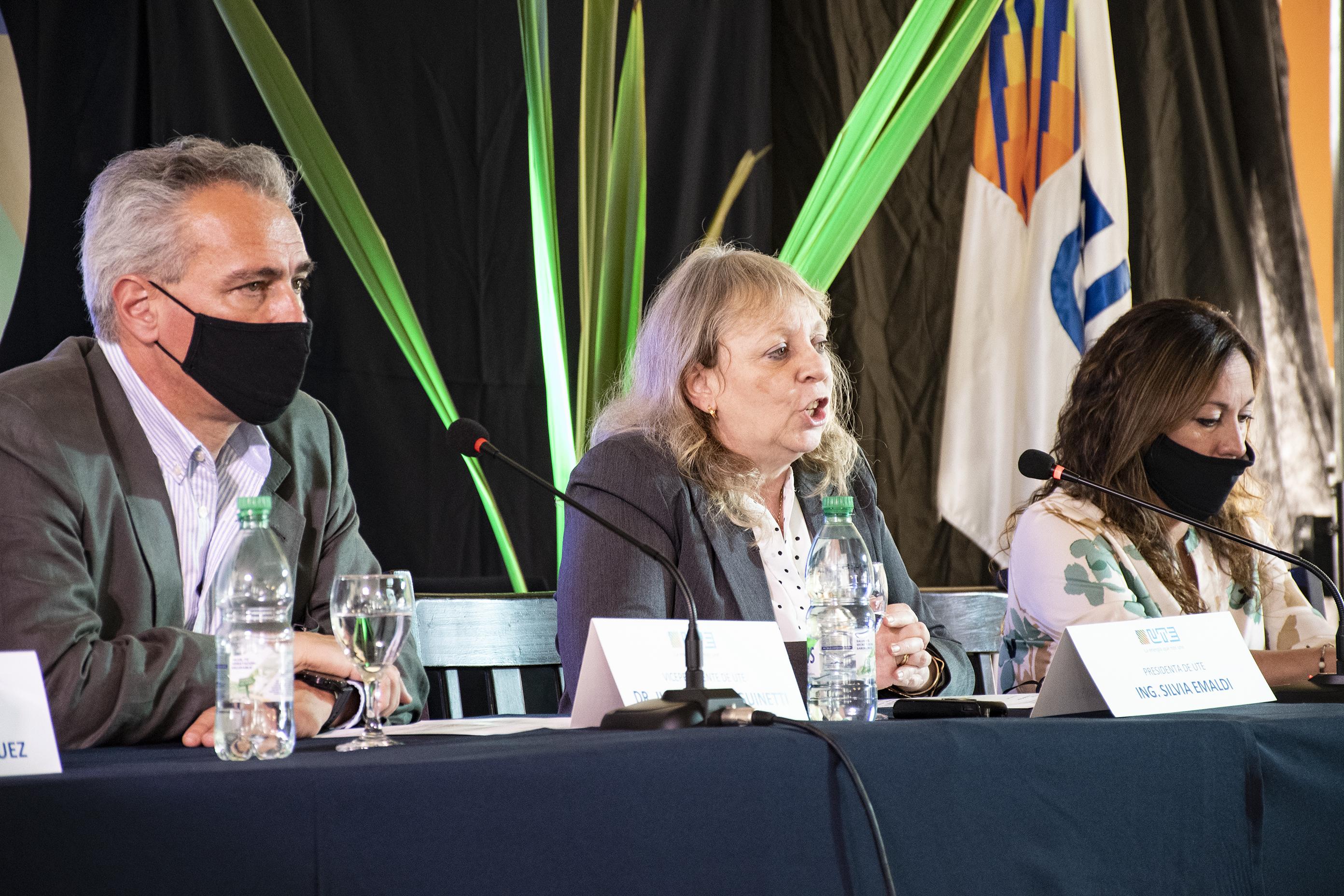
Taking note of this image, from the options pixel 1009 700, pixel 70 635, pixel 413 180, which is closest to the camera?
pixel 70 635

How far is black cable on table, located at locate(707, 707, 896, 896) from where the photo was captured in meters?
0.95

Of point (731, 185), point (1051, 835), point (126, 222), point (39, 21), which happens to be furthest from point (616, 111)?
point (1051, 835)

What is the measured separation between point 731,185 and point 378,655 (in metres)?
2.24

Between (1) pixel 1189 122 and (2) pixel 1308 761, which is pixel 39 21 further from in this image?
(1) pixel 1189 122

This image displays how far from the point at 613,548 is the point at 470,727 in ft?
1.81

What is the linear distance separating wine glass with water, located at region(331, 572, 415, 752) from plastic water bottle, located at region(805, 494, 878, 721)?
1.42 ft

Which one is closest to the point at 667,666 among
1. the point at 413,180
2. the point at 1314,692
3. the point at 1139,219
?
the point at 1314,692

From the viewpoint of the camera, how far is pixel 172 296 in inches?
68.2

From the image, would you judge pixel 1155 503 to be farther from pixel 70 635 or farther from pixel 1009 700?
pixel 70 635

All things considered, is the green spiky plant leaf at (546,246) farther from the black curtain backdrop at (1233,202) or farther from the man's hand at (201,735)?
the black curtain backdrop at (1233,202)

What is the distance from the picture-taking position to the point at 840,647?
1.42 meters

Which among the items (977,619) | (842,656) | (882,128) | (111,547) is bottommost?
(977,619)

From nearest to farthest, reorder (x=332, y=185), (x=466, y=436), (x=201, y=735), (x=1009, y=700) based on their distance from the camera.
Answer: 1. (x=201, y=735)
2. (x=466, y=436)
3. (x=1009, y=700)
4. (x=332, y=185)

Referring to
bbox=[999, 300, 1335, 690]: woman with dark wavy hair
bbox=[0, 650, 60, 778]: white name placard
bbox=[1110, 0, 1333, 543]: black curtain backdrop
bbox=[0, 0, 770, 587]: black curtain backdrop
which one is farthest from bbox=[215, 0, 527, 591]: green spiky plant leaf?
bbox=[1110, 0, 1333, 543]: black curtain backdrop
